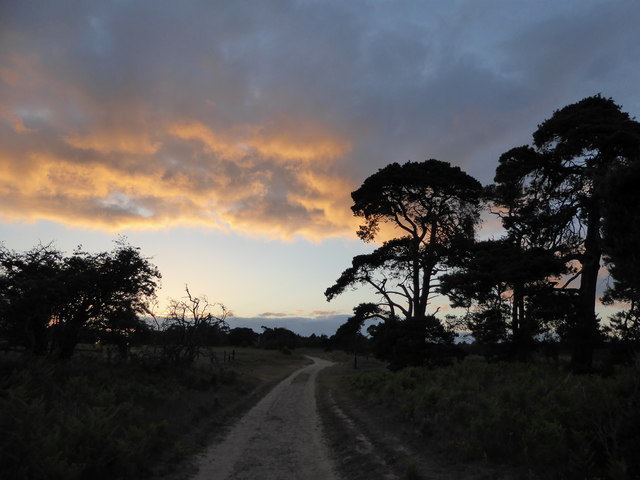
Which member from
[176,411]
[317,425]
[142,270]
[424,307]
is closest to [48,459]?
[176,411]

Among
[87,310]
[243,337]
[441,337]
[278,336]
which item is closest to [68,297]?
[87,310]

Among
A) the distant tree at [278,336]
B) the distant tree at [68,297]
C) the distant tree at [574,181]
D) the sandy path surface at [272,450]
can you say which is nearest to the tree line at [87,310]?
the distant tree at [68,297]

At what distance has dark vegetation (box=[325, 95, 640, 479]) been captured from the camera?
812 centimetres

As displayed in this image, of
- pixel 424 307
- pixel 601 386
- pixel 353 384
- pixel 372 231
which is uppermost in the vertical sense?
pixel 372 231

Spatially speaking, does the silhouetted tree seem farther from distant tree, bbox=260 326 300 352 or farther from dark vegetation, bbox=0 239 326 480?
distant tree, bbox=260 326 300 352

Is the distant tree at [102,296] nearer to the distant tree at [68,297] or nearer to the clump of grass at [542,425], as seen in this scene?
the distant tree at [68,297]

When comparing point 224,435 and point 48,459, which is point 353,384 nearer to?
point 224,435

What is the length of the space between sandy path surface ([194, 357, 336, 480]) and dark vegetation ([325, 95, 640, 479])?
2956 millimetres

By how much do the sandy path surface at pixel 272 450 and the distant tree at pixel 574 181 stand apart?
1252 centimetres

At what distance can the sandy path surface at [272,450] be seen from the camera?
8.08 meters

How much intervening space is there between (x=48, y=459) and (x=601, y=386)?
12724mm

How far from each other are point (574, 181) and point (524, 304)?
7.87 m

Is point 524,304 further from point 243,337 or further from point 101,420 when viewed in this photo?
point 243,337

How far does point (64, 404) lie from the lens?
1077 cm
